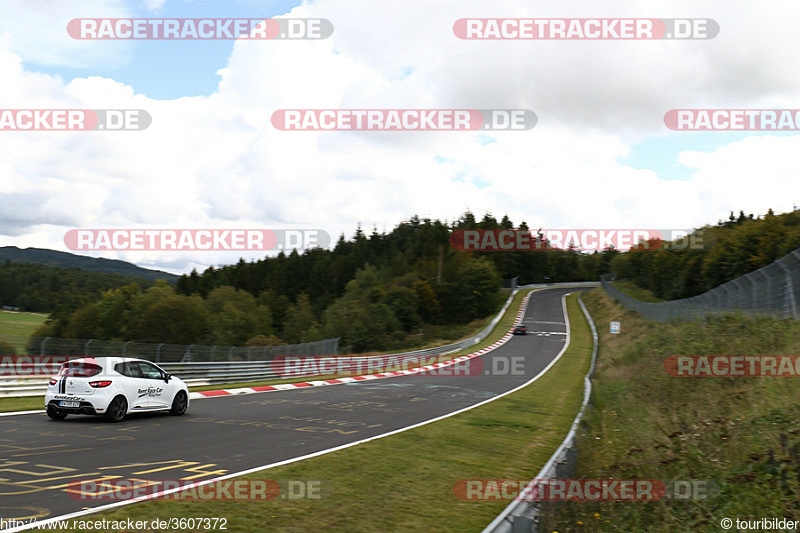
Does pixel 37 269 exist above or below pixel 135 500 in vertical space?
above

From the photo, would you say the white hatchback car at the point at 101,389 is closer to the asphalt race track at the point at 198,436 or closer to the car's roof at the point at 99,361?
the car's roof at the point at 99,361

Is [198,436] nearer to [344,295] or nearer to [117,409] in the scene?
[117,409]

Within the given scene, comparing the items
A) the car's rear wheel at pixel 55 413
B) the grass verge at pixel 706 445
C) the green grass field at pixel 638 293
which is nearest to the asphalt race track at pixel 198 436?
the car's rear wheel at pixel 55 413

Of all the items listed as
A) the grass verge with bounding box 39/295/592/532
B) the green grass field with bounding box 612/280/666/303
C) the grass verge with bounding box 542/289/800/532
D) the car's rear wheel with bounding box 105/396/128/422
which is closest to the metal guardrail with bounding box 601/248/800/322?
the grass verge with bounding box 542/289/800/532

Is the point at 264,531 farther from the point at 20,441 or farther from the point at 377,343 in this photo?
the point at 377,343

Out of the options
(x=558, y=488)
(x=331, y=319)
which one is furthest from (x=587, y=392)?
(x=331, y=319)

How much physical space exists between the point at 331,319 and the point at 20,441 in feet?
264

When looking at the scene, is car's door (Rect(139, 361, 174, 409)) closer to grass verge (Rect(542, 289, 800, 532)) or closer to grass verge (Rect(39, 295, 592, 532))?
grass verge (Rect(39, 295, 592, 532))

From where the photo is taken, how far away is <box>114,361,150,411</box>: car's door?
12875 millimetres

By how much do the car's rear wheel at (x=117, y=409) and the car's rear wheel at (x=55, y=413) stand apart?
0.88 metres

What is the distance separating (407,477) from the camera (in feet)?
27.7

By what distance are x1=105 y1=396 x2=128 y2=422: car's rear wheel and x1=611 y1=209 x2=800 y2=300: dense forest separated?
132 ft

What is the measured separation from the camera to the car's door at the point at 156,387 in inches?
531

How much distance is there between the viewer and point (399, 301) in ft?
260
